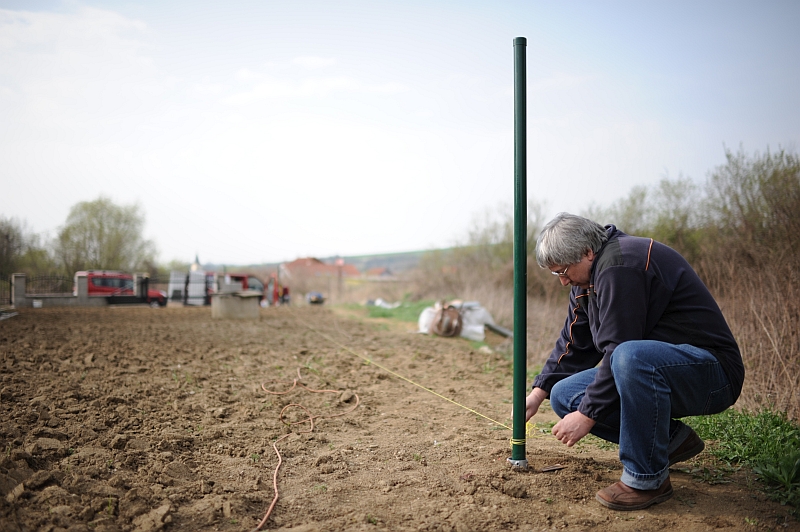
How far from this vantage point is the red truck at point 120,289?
19.4 m

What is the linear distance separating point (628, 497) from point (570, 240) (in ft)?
3.68

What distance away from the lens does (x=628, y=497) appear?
234 cm

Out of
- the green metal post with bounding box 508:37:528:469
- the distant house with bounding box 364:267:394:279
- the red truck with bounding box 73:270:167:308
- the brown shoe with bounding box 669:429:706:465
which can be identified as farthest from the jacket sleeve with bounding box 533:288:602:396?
the distant house with bounding box 364:267:394:279

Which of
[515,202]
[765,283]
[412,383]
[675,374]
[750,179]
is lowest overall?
[412,383]

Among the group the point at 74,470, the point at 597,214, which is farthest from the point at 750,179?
the point at 74,470

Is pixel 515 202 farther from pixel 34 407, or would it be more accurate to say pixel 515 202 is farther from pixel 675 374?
pixel 34 407

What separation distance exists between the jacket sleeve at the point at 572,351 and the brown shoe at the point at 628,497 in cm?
59

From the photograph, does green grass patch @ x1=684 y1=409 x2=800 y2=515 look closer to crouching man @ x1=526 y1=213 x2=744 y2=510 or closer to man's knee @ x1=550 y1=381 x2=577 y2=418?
crouching man @ x1=526 y1=213 x2=744 y2=510

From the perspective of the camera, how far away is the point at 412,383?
5.50 meters

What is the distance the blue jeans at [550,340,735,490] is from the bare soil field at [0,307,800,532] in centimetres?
24

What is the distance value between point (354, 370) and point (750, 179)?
6.95 meters

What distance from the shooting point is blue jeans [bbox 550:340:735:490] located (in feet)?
7.29

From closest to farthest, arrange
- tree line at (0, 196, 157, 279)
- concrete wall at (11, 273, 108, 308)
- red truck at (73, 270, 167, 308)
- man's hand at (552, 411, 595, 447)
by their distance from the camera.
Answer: man's hand at (552, 411, 595, 447), concrete wall at (11, 273, 108, 308), red truck at (73, 270, 167, 308), tree line at (0, 196, 157, 279)

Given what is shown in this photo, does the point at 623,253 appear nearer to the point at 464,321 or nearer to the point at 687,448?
the point at 687,448
